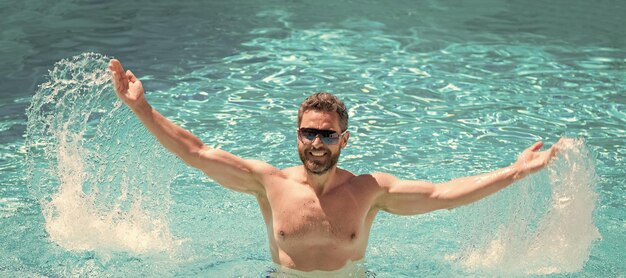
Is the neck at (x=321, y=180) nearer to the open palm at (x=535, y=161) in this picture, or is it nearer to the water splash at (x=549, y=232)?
the open palm at (x=535, y=161)

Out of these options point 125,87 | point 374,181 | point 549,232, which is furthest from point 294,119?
point 125,87

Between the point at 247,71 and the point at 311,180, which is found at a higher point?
the point at 311,180

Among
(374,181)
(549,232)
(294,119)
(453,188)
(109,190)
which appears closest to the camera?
(453,188)

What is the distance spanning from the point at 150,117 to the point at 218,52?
5038 mm

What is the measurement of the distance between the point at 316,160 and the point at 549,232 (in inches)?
54.2

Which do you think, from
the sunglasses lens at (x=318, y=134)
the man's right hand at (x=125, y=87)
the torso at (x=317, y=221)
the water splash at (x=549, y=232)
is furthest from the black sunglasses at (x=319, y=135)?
the water splash at (x=549, y=232)

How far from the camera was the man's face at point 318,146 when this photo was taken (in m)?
3.88

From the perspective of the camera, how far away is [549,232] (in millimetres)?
4609

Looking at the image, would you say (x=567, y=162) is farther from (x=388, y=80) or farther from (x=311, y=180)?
(x=388, y=80)

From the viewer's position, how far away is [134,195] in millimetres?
5418

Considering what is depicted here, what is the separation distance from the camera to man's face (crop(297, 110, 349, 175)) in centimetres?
388

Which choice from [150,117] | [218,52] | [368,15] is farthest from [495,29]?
[150,117]

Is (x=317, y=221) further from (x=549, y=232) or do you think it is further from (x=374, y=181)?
(x=549, y=232)

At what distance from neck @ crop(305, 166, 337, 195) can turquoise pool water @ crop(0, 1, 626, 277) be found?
0.87 m
